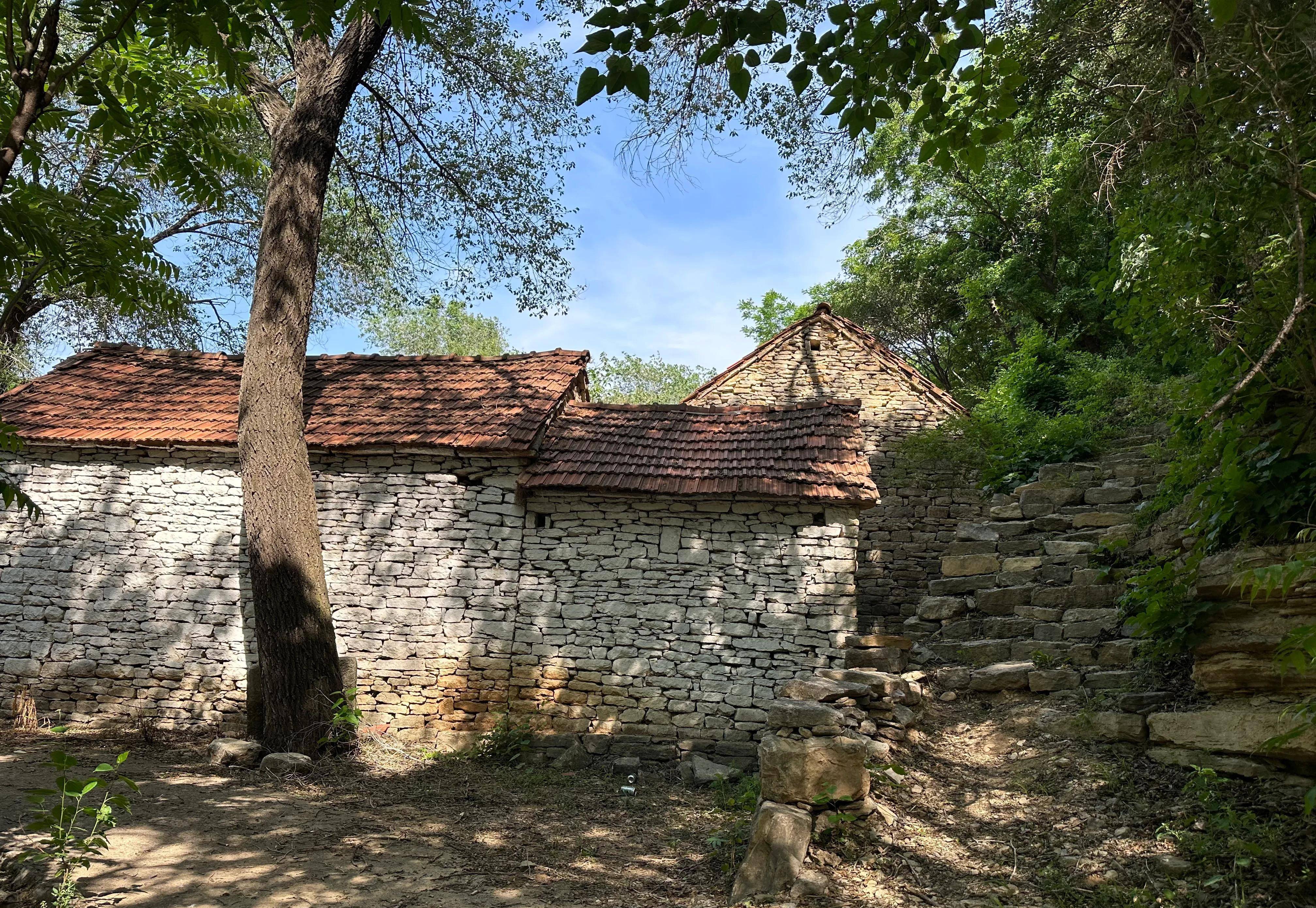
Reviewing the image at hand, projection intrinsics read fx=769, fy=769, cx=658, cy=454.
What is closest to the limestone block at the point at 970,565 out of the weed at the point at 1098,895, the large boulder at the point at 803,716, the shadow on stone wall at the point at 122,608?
the large boulder at the point at 803,716

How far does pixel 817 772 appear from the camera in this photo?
4.27m

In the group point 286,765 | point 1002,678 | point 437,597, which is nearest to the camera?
point 1002,678

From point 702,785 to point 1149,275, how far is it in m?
5.13

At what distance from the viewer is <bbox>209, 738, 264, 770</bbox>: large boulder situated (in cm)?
655

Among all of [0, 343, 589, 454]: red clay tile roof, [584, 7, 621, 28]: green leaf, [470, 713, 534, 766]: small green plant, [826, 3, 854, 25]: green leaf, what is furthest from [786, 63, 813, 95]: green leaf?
[470, 713, 534, 766]: small green plant

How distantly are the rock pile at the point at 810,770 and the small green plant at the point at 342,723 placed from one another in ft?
12.9

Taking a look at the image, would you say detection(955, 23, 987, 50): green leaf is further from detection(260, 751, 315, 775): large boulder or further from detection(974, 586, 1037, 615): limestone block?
detection(260, 751, 315, 775): large boulder

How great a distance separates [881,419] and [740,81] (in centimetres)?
1014

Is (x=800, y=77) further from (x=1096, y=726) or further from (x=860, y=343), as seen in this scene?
(x=860, y=343)

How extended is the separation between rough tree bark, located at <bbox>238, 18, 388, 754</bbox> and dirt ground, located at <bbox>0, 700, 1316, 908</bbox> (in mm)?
971

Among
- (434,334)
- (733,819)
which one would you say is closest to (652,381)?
(434,334)

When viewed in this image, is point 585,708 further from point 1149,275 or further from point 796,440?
point 1149,275

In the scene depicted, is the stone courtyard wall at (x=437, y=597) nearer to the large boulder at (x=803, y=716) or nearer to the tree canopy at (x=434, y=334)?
the large boulder at (x=803, y=716)

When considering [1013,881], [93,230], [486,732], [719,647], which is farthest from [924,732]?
[93,230]
